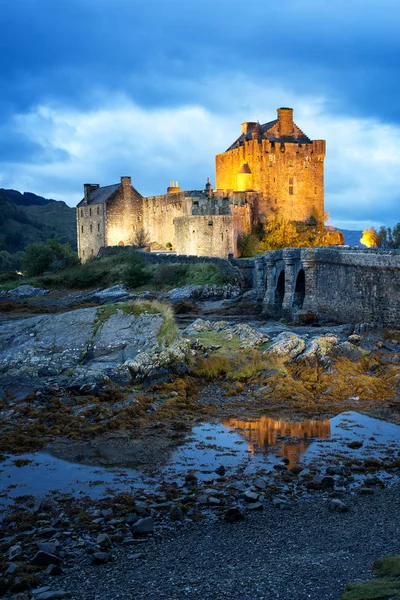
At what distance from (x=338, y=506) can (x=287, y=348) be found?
12612mm

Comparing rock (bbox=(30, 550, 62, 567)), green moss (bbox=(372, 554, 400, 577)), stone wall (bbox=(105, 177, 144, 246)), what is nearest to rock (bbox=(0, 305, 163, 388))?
rock (bbox=(30, 550, 62, 567))

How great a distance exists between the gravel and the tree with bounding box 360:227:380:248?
48.2 meters

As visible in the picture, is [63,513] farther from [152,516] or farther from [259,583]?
[259,583]

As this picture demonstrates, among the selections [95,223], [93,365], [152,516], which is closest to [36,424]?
[93,365]

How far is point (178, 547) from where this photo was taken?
11.2 m

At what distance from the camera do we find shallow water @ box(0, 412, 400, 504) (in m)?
14.3

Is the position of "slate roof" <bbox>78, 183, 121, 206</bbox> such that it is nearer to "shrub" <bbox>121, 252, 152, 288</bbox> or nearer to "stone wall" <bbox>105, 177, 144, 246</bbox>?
"stone wall" <bbox>105, 177, 144, 246</bbox>

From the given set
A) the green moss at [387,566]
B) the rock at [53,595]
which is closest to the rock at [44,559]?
the rock at [53,595]

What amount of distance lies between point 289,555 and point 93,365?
45.9 feet

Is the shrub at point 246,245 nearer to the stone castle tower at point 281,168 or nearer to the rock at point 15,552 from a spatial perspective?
the stone castle tower at point 281,168

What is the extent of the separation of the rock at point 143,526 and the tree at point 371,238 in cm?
4979

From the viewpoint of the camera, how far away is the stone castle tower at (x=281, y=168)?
66812 mm

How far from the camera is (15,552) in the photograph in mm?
11000

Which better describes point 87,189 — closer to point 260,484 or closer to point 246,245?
point 246,245
